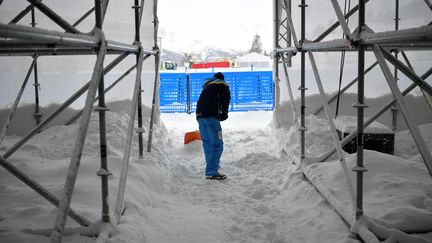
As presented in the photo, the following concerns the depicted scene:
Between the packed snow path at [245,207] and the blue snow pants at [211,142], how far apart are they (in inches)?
10.8

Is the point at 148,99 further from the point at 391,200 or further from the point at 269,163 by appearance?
the point at 391,200

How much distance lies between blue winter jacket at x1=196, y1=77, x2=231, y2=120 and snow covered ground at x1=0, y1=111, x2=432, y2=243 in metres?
1.11

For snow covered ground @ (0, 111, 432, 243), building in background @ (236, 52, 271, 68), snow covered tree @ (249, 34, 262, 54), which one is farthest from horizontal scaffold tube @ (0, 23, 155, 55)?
snow covered tree @ (249, 34, 262, 54)

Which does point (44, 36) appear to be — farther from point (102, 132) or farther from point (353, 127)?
point (353, 127)

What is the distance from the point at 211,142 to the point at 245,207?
6.02ft

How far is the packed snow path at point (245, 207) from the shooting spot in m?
4.39

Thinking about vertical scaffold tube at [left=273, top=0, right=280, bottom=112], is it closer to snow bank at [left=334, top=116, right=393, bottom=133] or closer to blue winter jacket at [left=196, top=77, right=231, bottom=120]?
snow bank at [left=334, top=116, right=393, bottom=133]

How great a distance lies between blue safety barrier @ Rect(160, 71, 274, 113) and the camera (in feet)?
49.9

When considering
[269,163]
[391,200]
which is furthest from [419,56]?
[391,200]

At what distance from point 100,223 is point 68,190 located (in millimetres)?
1060

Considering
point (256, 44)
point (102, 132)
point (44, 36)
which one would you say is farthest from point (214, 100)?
point (256, 44)

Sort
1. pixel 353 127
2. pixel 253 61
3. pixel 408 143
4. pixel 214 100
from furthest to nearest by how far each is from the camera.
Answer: pixel 253 61 < pixel 408 143 < pixel 353 127 < pixel 214 100

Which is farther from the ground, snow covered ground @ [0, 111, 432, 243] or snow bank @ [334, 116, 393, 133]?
snow bank @ [334, 116, 393, 133]

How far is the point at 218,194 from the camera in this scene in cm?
606
